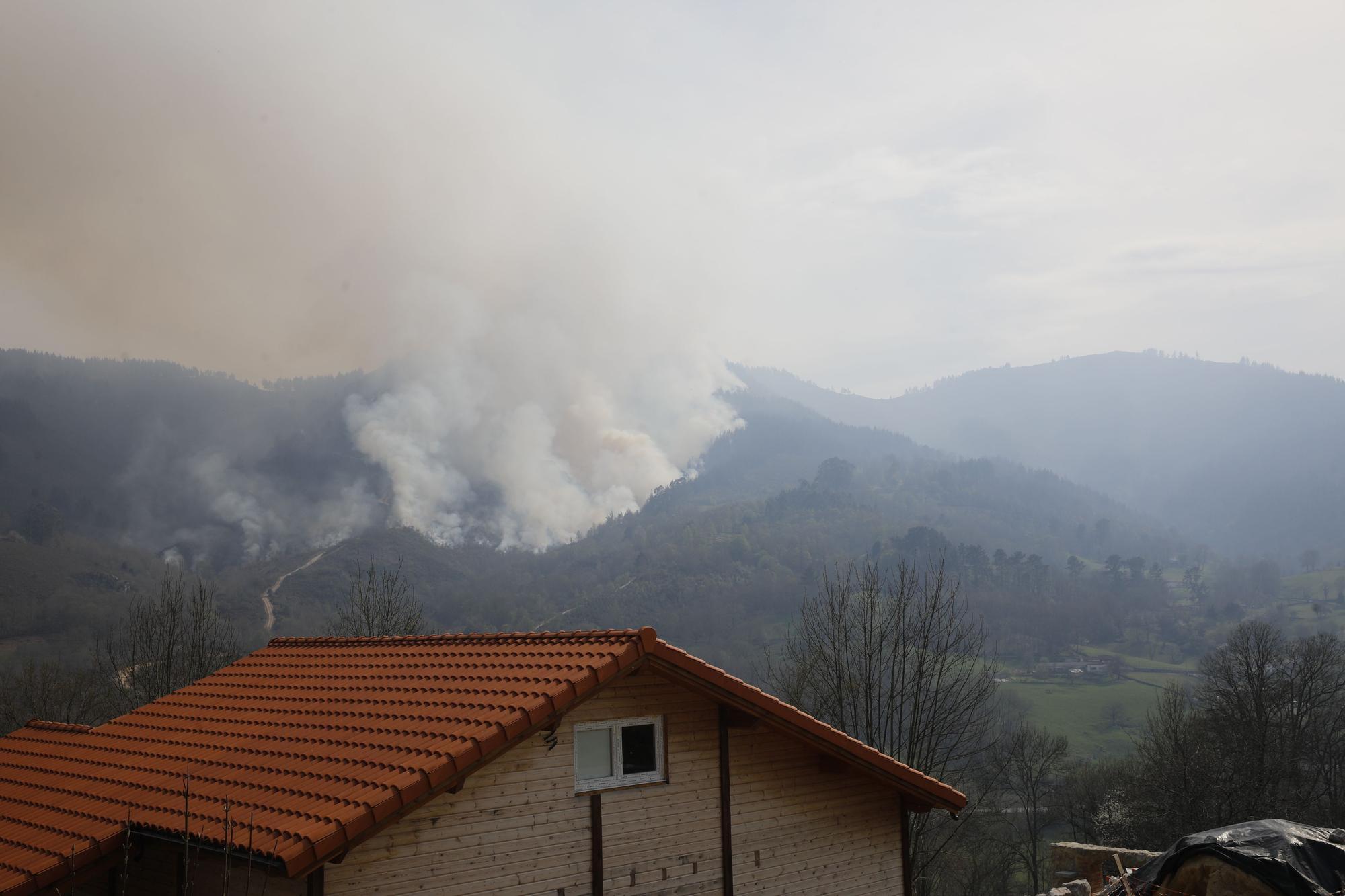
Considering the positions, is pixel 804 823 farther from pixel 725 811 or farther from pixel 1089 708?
pixel 1089 708

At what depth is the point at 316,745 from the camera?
402 inches

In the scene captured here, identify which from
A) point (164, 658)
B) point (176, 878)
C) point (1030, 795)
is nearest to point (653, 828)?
point (176, 878)

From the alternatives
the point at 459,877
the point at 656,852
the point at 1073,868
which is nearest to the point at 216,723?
the point at 459,877

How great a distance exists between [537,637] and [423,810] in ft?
8.97

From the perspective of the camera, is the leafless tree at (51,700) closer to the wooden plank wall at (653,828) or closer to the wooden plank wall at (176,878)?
the wooden plank wall at (176,878)

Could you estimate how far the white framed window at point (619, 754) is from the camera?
10445mm

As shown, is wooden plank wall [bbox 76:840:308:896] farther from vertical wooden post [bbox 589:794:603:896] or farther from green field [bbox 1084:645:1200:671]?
green field [bbox 1084:645:1200:671]

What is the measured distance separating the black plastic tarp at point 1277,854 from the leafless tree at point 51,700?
45.5 meters

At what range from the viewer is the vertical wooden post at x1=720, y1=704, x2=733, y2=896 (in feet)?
37.2

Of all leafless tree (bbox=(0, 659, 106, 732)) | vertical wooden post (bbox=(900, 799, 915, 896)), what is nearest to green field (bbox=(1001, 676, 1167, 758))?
leafless tree (bbox=(0, 659, 106, 732))

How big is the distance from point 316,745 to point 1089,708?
385ft

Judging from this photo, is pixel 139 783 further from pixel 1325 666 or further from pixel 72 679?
pixel 1325 666

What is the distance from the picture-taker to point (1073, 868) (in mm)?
24828

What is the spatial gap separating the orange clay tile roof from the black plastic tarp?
4.16 meters
